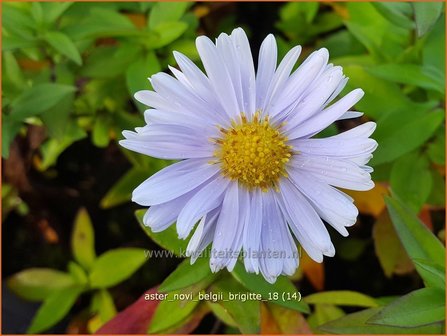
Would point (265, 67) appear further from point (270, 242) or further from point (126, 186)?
point (126, 186)

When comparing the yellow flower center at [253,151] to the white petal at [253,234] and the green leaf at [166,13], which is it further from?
the green leaf at [166,13]

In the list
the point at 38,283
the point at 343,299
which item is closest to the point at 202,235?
the point at 343,299

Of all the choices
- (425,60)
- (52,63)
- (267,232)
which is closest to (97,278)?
(52,63)

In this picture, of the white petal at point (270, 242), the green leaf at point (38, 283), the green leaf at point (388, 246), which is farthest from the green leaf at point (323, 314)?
the green leaf at point (38, 283)

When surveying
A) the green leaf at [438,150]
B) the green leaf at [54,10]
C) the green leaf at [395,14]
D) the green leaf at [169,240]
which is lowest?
the green leaf at [169,240]

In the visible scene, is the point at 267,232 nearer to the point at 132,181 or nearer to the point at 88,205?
the point at 132,181

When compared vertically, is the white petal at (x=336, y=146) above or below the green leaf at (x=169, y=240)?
above

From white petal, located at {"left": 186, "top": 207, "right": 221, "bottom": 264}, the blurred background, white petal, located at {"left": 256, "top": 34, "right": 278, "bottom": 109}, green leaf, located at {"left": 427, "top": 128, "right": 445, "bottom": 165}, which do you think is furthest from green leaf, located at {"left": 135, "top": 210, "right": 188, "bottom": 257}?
green leaf, located at {"left": 427, "top": 128, "right": 445, "bottom": 165}
